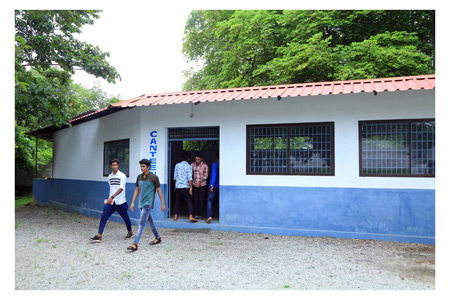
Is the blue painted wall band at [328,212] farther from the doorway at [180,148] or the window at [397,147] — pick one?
the doorway at [180,148]

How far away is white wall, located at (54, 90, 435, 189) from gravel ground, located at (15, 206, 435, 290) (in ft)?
3.79

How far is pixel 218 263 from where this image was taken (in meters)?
5.23

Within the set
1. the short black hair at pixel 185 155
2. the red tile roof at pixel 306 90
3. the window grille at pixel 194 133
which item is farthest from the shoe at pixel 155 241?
the red tile roof at pixel 306 90

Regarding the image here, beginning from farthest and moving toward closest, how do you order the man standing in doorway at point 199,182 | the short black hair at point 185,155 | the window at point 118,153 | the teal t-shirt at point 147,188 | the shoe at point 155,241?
the window at point 118,153 < the short black hair at point 185,155 < the man standing in doorway at point 199,182 < the shoe at point 155,241 < the teal t-shirt at point 147,188

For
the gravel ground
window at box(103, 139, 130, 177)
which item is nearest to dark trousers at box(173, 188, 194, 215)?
the gravel ground

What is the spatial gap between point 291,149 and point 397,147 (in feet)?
6.48

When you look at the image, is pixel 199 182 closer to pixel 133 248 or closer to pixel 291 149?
pixel 291 149

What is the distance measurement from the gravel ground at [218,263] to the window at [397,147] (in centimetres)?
138

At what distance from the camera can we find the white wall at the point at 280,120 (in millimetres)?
6539

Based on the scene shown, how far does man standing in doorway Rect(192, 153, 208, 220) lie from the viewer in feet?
26.6

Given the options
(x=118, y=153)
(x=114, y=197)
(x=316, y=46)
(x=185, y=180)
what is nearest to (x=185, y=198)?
(x=185, y=180)

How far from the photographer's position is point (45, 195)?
13172mm

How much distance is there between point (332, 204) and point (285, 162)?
4.06 ft

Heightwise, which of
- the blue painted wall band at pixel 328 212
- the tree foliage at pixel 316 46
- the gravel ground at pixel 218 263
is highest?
the tree foliage at pixel 316 46
